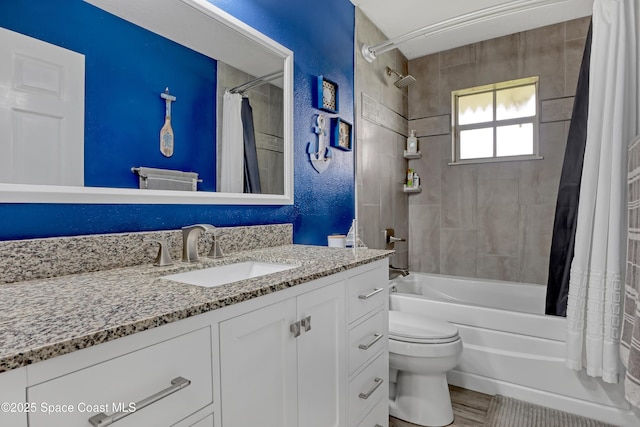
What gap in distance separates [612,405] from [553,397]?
251 millimetres

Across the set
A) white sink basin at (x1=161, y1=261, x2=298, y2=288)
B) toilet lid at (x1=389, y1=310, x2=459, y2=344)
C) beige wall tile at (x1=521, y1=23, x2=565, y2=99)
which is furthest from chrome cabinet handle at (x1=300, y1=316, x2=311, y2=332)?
beige wall tile at (x1=521, y1=23, x2=565, y2=99)

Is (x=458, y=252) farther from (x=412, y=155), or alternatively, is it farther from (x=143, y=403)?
(x=143, y=403)

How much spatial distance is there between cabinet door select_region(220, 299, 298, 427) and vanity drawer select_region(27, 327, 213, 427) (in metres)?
0.06

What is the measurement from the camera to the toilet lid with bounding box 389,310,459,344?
67.9 inches

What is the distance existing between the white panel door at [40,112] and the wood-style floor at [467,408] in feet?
6.10

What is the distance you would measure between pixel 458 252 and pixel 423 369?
5.42ft

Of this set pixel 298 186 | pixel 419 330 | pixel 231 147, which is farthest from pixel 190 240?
pixel 419 330

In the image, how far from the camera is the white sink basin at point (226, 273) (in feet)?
3.67

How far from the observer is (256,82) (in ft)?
5.30

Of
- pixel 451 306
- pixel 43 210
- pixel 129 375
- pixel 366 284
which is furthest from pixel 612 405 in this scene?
pixel 43 210

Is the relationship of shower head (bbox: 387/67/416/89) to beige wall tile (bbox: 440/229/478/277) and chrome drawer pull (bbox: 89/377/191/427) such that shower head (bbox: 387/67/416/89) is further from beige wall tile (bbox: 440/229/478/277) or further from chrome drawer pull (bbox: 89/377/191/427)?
chrome drawer pull (bbox: 89/377/191/427)

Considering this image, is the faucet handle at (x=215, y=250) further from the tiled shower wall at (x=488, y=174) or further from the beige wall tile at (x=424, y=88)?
the beige wall tile at (x=424, y=88)

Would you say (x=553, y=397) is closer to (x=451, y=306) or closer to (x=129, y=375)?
(x=451, y=306)

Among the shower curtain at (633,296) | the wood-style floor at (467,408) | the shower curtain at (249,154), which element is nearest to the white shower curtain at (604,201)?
the shower curtain at (633,296)
